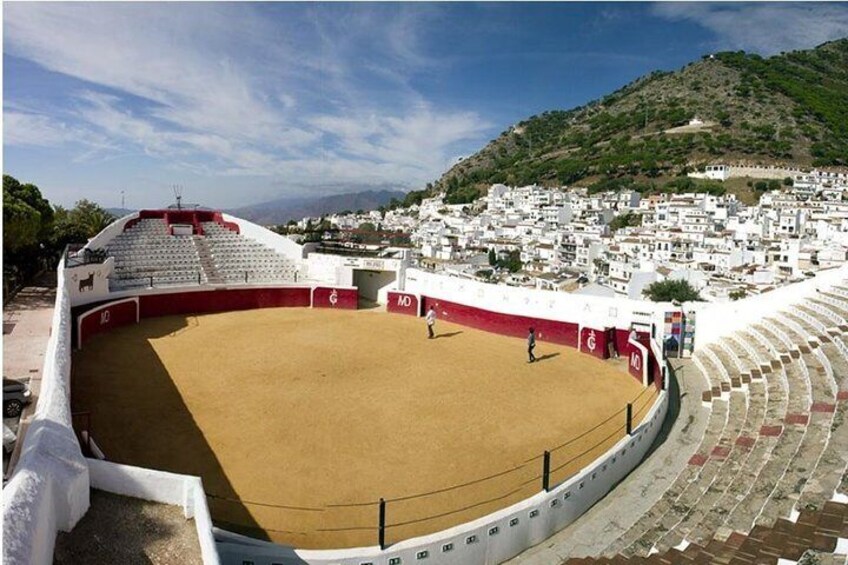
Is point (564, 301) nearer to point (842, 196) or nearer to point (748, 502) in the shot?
point (748, 502)

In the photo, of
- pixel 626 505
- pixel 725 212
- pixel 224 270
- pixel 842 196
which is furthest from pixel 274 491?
pixel 842 196

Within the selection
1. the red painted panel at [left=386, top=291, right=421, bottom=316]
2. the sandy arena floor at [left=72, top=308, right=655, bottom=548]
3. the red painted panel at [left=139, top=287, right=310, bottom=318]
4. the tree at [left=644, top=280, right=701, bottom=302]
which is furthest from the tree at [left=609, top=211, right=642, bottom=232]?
the sandy arena floor at [left=72, top=308, right=655, bottom=548]

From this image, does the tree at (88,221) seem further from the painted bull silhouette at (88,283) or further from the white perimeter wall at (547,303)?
the white perimeter wall at (547,303)

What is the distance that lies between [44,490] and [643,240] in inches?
2553

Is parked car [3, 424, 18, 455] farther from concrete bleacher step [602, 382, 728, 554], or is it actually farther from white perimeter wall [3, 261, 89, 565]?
concrete bleacher step [602, 382, 728, 554]

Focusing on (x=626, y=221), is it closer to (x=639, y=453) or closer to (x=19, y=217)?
A: (x=19, y=217)

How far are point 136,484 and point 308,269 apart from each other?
69.6 ft

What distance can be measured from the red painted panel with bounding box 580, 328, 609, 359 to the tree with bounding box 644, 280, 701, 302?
24.1 meters

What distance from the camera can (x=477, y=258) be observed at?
66.1 meters

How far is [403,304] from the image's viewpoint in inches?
952

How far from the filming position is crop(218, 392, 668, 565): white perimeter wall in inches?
274

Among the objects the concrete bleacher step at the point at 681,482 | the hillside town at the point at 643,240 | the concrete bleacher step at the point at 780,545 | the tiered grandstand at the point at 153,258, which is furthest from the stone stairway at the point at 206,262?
the concrete bleacher step at the point at 780,545

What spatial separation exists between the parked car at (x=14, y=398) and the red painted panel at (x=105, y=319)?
7245mm

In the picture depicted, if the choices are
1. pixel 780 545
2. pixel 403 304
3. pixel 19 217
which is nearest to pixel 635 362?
pixel 780 545
